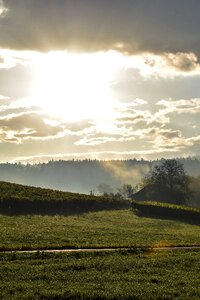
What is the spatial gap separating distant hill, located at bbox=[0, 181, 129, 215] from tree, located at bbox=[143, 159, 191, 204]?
59.3 meters

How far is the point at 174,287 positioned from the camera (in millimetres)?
25484

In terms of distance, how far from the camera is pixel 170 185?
170750mm

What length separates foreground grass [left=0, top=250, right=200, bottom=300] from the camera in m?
23.5

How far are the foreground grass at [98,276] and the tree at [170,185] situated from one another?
5057 inches

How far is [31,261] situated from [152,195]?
14543 cm

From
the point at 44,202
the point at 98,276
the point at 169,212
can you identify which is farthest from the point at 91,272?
the point at 169,212

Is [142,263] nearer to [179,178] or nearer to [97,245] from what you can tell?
[97,245]

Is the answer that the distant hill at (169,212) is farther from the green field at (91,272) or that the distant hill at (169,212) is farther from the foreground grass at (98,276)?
the foreground grass at (98,276)

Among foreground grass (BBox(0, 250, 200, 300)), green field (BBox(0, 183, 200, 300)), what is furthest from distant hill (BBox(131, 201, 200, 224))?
foreground grass (BBox(0, 250, 200, 300))

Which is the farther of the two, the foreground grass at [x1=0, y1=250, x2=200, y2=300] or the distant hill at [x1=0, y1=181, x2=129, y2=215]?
the distant hill at [x1=0, y1=181, x2=129, y2=215]

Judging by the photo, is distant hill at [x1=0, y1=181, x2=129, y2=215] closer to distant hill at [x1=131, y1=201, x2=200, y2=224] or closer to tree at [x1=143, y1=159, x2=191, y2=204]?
distant hill at [x1=131, y1=201, x2=200, y2=224]

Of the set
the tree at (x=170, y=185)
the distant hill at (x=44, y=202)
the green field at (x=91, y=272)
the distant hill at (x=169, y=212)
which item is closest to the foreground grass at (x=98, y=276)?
the green field at (x=91, y=272)

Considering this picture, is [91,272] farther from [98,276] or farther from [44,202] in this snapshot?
[44,202]

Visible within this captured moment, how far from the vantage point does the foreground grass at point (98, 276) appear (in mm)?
23484
